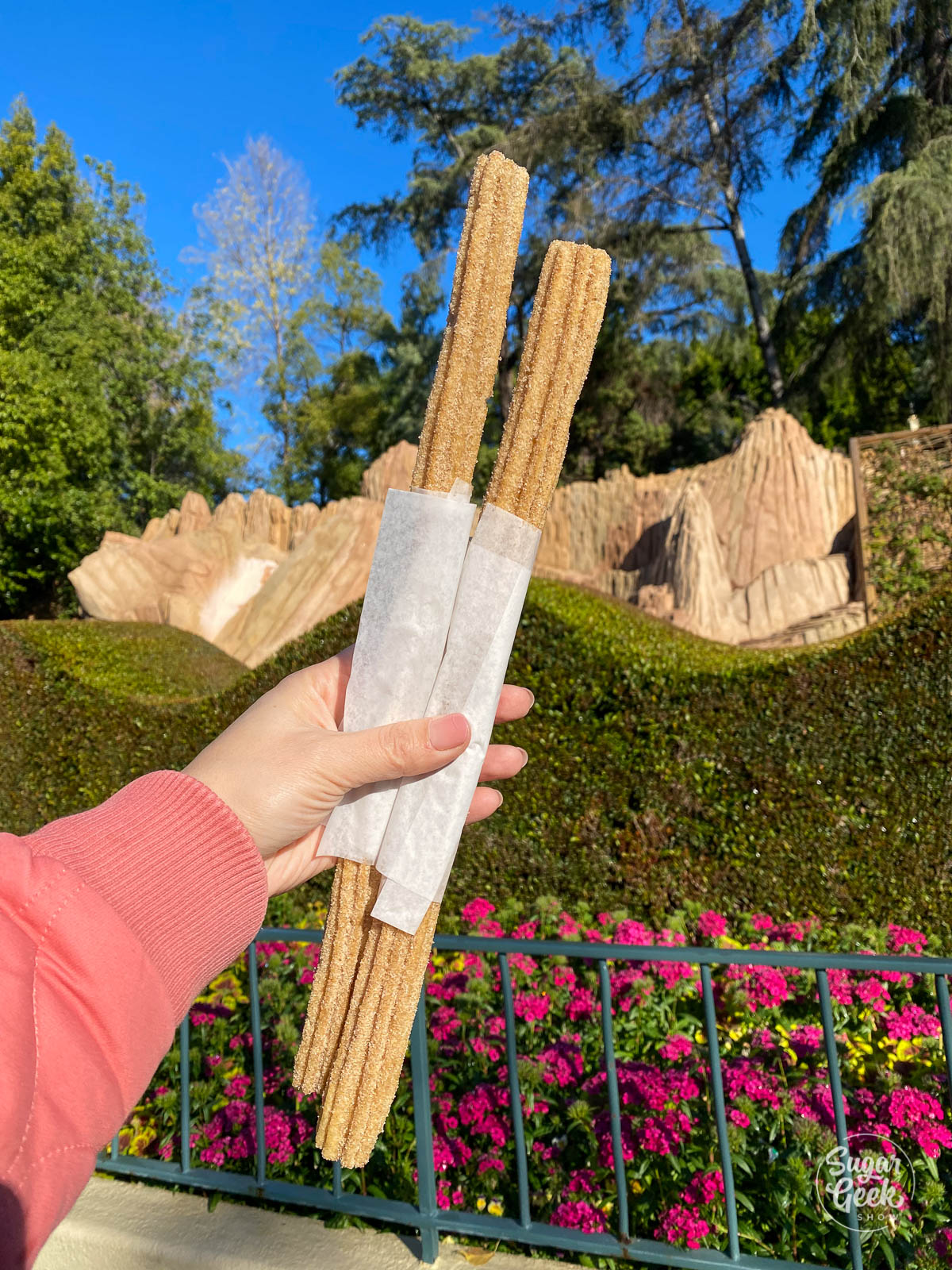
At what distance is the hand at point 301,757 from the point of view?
1.27 metres

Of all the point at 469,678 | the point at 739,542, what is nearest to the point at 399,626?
the point at 469,678

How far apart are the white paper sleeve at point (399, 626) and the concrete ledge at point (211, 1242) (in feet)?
6.59

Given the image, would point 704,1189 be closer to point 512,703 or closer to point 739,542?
point 512,703

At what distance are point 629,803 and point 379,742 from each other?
3786 mm

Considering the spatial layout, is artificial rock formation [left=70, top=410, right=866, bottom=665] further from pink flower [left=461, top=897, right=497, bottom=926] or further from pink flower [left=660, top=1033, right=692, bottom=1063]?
pink flower [left=660, top=1033, right=692, bottom=1063]

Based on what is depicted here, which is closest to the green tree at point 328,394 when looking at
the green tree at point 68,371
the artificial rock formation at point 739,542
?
the green tree at point 68,371

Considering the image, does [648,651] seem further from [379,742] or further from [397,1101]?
[379,742]

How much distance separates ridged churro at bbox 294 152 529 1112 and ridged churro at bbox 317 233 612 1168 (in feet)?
0.07

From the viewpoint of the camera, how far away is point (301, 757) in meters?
1.35

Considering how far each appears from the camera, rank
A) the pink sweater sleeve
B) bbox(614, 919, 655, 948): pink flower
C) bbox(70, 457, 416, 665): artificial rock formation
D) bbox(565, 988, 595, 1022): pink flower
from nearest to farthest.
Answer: the pink sweater sleeve < bbox(565, 988, 595, 1022): pink flower < bbox(614, 919, 655, 948): pink flower < bbox(70, 457, 416, 665): artificial rock formation

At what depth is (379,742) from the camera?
1.28 meters

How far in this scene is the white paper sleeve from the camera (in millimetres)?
1271

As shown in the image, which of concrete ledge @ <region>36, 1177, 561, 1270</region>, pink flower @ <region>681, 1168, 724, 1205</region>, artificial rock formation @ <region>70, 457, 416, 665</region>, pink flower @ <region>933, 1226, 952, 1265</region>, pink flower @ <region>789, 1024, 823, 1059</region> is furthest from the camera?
artificial rock formation @ <region>70, 457, 416, 665</region>

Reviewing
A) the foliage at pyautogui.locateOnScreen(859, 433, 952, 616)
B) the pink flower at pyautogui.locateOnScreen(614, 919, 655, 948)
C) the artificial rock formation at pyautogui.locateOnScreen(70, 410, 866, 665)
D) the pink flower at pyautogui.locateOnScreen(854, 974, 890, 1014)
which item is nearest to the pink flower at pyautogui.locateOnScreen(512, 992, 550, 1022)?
the pink flower at pyautogui.locateOnScreen(614, 919, 655, 948)
